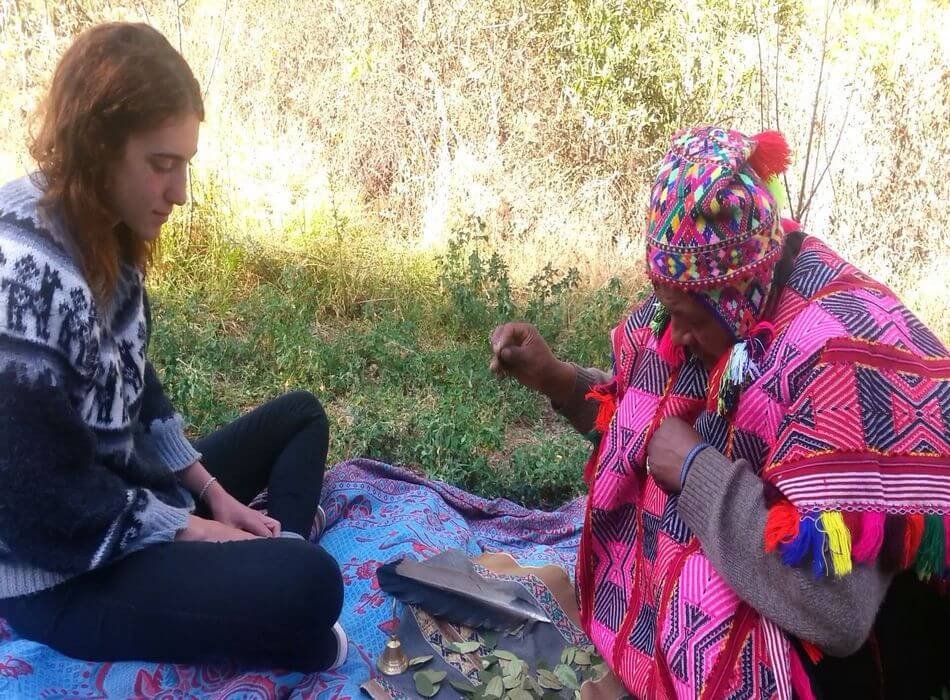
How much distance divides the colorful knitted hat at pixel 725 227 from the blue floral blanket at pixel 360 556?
1206mm

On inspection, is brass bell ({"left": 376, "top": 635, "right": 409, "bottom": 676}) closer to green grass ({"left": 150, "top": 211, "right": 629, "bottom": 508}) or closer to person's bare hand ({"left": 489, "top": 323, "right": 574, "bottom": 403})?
person's bare hand ({"left": 489, "top": 323, "right": 574, "bottom": 403})

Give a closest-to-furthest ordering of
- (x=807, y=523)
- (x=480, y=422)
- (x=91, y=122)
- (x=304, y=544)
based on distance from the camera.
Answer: (x=807, y=523) < (x=91, y=122) < (x=304, y=544) < (x=480, y=422)

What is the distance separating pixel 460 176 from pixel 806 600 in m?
4.65

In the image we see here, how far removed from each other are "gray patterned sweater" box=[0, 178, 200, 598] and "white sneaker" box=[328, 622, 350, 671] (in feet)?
1.63

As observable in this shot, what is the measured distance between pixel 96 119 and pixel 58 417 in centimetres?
61

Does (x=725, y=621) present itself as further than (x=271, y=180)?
No

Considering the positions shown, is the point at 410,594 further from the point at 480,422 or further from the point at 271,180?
the point at 271,180

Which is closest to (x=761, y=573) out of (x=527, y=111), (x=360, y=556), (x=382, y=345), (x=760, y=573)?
(x=760, y=573)

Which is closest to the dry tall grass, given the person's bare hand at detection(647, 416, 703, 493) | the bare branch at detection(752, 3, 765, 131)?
the bare branch at detection(752, 3, 765, 131)

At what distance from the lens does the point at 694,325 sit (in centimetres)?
179

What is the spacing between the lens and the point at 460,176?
19.1ft

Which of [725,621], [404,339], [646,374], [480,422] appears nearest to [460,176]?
[404,339]

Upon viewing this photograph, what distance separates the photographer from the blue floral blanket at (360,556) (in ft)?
6.41

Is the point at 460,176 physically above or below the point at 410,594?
above
